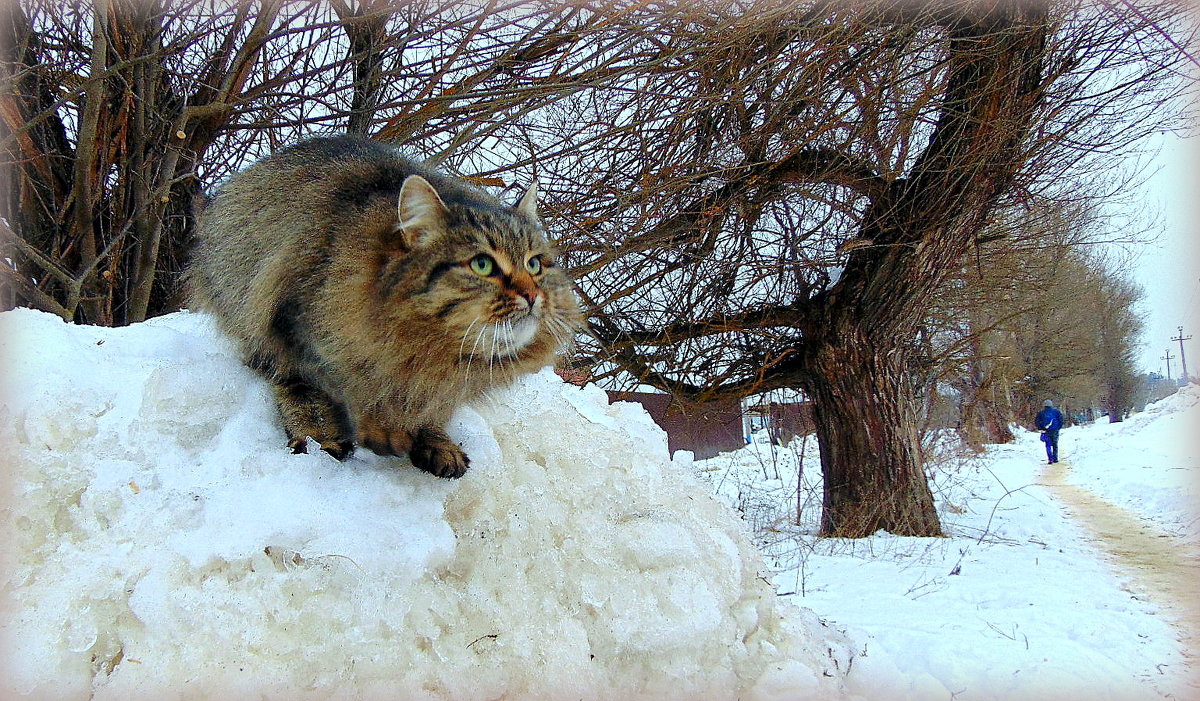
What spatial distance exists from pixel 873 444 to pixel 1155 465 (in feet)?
25.4

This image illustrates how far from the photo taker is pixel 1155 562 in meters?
5.98

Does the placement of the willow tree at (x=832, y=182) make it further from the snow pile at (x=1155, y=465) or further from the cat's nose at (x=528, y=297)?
the snow pile at (x=1155, y=465)

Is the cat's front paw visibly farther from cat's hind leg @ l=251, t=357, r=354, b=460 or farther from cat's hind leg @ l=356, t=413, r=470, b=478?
cat's hind leg @ l=251, t=357, r=354, b=460

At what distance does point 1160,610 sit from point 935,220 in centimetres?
335

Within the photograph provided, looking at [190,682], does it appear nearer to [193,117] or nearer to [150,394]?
[150,394]

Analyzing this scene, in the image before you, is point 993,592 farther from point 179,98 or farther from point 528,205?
point 179,98

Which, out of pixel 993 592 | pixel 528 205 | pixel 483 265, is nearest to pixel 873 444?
pixel 993 592

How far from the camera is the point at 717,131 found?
18.4 ft

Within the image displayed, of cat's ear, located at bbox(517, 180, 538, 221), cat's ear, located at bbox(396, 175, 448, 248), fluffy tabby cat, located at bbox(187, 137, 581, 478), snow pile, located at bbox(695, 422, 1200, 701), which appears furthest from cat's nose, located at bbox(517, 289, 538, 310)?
snow pile, located at bbox(695, 422, 1200, 701)

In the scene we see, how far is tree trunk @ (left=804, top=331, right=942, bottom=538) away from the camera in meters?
6.93

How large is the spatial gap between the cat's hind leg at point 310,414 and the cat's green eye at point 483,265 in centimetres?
63

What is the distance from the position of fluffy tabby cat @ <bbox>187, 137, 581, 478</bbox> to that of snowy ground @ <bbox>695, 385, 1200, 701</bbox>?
1369mm

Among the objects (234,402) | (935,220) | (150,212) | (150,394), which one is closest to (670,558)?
(234,402)

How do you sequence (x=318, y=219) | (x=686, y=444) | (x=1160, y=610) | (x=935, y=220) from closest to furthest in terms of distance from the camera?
(x=318, y=219)
(x=1160, y=610)
(x=935, y=220)
(x=686, y=444)
